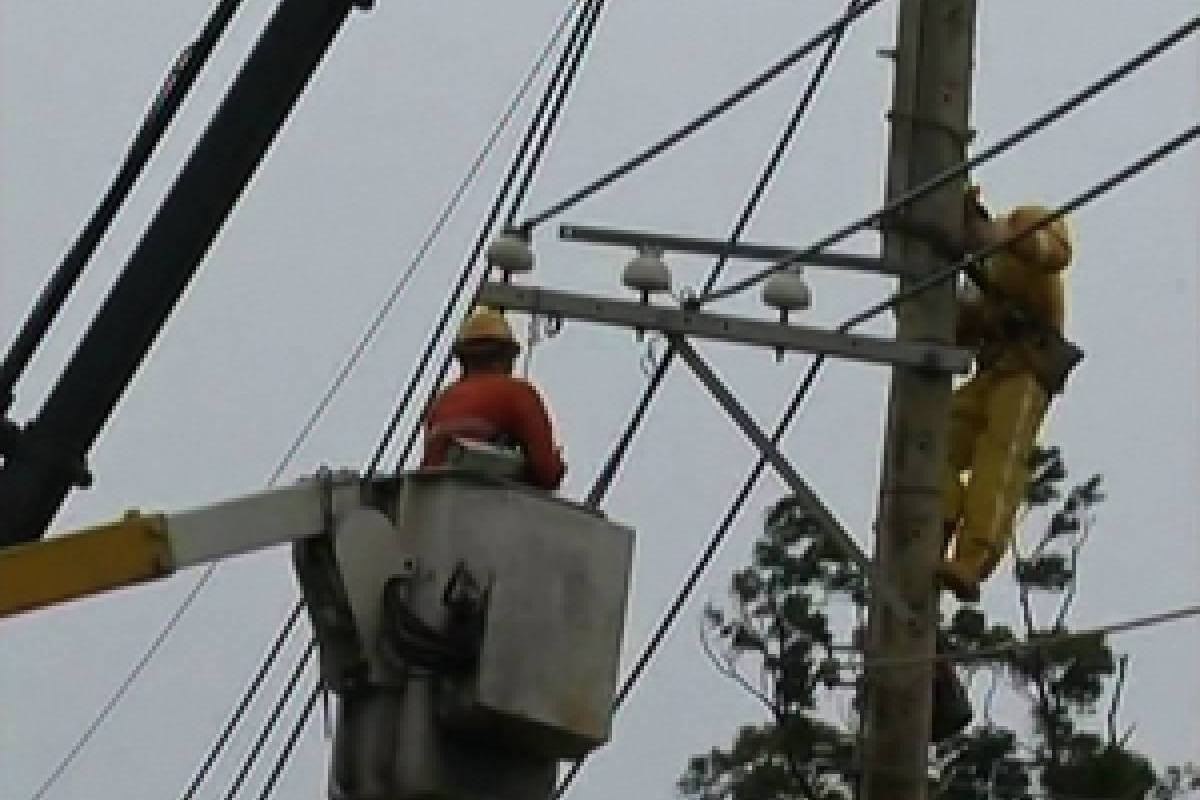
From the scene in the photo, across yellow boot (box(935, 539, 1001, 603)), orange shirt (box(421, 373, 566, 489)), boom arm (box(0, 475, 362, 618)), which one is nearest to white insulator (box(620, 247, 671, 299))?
orange shirt (box(421, 373, 566, 489))

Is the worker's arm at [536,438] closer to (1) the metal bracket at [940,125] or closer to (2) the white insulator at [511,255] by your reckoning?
(2) the white insulator at [511,255]

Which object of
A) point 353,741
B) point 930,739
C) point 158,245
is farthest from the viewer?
point 158,245

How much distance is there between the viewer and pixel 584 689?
9.03m

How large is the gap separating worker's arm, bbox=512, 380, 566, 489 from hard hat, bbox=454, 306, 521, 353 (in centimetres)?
48

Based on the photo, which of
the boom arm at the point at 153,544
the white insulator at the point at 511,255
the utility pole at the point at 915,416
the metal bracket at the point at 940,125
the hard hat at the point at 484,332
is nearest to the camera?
the boom arm at the point at 153,544

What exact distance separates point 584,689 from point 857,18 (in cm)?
339

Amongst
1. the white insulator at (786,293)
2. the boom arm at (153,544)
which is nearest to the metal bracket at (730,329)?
the white insulator at (786,293)

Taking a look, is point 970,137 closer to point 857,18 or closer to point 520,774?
point 857,18

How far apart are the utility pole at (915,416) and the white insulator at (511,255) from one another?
44.1 inches

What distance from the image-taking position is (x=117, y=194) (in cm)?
1217

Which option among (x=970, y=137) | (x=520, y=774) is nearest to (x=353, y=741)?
(x=520, y=774)

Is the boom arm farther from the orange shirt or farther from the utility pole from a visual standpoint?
the utility pole

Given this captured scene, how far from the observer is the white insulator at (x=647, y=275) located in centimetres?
1111

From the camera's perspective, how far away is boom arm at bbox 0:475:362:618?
8969 millimetres
